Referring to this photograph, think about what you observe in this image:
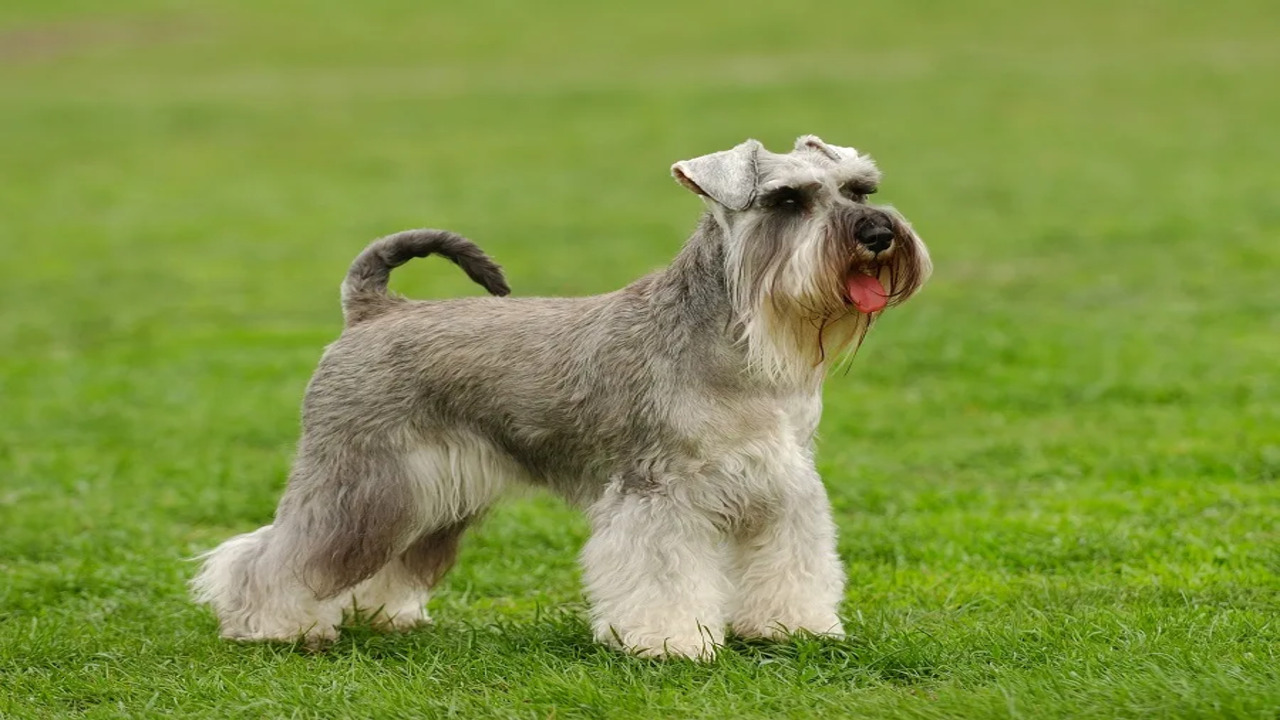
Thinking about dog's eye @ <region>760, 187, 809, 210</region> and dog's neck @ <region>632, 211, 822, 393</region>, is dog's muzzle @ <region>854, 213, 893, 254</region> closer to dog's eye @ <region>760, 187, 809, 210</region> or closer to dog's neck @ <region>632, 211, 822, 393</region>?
dog's eye @ <region>760, 187, 809, 210</region>

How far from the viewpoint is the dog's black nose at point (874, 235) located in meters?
5.78

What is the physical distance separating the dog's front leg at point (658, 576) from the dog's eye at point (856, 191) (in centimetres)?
129

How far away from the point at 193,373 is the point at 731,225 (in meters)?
8.70

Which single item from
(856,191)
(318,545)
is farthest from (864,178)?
(318,545)

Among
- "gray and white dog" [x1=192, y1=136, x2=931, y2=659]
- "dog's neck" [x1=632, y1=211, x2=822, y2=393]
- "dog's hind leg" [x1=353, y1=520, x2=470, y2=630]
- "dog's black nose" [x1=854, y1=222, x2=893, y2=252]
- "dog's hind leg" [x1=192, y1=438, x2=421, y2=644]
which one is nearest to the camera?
"dog's black nose" [x1=854, y1=222, x2=893, y2=252]

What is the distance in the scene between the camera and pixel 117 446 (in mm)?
11461

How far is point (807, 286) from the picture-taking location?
5.85m

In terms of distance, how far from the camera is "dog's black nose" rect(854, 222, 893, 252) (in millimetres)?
5781

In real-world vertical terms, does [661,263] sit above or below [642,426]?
below

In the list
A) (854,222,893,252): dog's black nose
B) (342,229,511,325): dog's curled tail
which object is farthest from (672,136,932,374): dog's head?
(342,229,511,325): dog's curled tail

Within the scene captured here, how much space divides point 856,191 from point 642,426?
118cm

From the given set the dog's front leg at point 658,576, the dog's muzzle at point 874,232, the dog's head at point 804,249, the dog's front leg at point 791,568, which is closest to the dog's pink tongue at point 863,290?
the dog's head at point 804,249


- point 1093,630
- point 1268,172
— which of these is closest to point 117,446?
point 1093,630

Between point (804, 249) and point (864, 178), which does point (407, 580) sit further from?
point (864, 178)
